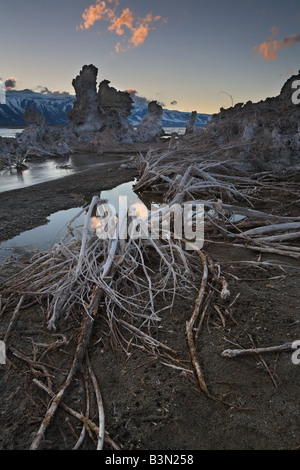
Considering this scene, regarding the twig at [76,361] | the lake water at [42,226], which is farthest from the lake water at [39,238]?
the twig at [76,361]

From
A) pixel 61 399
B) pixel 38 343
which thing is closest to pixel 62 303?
pixel 38 343

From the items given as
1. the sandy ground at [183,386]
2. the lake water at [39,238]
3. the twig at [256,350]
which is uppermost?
the lake water at [39,238]

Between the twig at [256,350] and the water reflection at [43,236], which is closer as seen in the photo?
the twig at [256,350]

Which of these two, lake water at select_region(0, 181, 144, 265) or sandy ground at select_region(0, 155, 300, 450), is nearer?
sandy ground at select_region(0, 155, 300, 450)

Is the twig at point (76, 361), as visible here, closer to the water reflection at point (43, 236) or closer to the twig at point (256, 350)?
the twig at point (256, 350)

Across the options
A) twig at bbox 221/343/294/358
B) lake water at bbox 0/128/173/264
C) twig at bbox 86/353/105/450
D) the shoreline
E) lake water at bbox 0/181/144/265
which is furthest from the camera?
the shoreline

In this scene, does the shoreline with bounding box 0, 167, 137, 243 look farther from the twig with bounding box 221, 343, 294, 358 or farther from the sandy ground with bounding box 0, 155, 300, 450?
the twig with bounding box 221, 343, 294, 358

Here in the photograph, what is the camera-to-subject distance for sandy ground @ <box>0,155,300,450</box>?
157cm

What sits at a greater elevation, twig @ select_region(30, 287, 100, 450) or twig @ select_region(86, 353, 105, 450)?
twig @ select_region(30, 287, 100, 450)

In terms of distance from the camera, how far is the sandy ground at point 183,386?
1570 millimetres

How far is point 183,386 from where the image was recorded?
6.13 feet

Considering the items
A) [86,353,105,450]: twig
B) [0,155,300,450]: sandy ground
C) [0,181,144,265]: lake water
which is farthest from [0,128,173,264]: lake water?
[86,353,105,450]: twig
